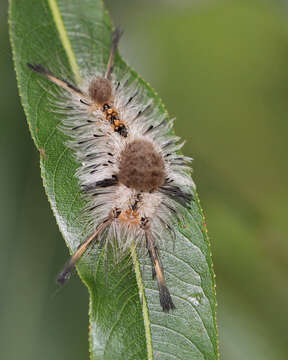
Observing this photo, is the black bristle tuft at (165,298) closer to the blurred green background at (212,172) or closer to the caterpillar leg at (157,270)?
the caterpillar leg at (157,270)

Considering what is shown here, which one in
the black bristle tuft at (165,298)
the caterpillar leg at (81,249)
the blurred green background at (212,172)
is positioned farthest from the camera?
the blurred green background at (212,172)

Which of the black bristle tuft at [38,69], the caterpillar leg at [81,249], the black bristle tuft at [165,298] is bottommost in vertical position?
the black bristle tuft at [165,298]

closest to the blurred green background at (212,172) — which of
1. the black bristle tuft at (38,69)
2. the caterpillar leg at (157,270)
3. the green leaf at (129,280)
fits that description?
the green leaf at (129,280)

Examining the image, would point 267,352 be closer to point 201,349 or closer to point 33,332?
point 33,332

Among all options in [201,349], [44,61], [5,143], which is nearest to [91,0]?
[44,61]

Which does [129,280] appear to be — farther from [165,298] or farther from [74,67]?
[74,67]

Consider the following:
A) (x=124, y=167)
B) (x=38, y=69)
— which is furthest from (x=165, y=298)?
(x=38, y=69)

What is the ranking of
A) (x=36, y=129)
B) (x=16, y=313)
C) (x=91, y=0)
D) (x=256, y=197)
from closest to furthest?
(x=36, y=129) < (x=91, y=0) < (x=16, y=313) < (x=256, y=197)
